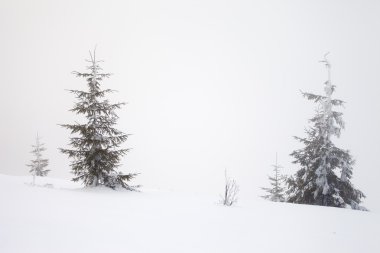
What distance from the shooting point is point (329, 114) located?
1844 centimetres

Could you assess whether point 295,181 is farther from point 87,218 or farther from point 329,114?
point 87,218

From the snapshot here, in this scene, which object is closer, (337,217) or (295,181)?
(337,217)

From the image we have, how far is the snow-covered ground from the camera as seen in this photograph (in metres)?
5.72

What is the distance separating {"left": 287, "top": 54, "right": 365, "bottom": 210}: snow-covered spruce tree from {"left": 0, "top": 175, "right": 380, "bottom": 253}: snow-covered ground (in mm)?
6181

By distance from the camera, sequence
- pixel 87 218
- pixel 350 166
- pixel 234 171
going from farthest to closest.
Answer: pixel 234 171 → pixel 350 166 → pixel 87 218

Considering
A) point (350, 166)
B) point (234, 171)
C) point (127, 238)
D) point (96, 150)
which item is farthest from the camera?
point (234, 171)

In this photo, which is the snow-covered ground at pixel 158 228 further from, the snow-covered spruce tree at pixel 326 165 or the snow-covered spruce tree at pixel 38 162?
the snow-covered spruce tree at pixel 38 162

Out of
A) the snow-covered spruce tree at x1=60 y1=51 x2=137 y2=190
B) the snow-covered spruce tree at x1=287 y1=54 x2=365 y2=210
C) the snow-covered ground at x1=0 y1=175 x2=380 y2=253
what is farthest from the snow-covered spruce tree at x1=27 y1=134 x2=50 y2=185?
the snow-covered spruce tree at x1=287 y1=54 x2=365 y2=210

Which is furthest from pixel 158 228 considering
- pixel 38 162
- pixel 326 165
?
pixel 38 162

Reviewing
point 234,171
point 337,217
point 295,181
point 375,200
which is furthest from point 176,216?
point 234,171

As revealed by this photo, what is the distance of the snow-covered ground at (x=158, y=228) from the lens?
5723mm

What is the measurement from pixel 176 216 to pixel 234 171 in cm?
13417

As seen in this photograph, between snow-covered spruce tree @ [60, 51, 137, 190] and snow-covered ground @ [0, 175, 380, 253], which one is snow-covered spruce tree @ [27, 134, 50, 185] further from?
snow-covered ground @ [0, 175, 380, 253]

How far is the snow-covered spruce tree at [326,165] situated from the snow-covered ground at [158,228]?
6.18 m
